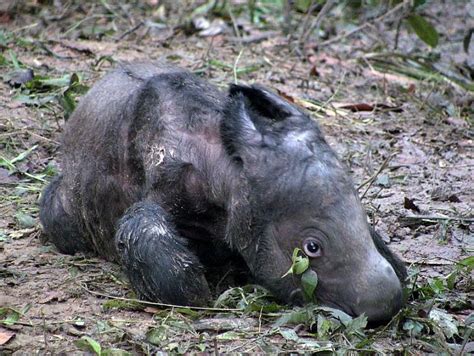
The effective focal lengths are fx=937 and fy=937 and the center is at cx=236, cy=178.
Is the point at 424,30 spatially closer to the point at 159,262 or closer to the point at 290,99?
the point at 290,99

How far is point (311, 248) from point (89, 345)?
118 centimetres

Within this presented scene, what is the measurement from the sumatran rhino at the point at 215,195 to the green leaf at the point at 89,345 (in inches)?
24.2

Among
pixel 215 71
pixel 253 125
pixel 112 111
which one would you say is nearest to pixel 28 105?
pixel 215 71

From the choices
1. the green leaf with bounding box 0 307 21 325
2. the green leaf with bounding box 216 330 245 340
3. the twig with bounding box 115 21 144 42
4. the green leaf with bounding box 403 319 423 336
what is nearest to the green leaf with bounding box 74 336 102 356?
the green leaf with bounding box 0 307 21 325

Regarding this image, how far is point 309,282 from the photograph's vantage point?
4.55 meters

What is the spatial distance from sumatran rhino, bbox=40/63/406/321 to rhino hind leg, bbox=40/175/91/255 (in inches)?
4.0

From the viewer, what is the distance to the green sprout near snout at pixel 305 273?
4543mm

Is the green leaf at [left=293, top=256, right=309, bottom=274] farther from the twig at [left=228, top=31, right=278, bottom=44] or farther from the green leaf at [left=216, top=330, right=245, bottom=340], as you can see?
the twig at [left=228, top=31, right=278, bottom=44]

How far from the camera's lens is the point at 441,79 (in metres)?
9.94

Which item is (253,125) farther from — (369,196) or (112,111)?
(369,196)

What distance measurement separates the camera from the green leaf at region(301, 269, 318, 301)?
4547 mm

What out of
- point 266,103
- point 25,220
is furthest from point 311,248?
point 25,220

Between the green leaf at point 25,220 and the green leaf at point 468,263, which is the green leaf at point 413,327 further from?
the green leaf at point 25,220

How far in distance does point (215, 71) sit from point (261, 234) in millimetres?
4545
